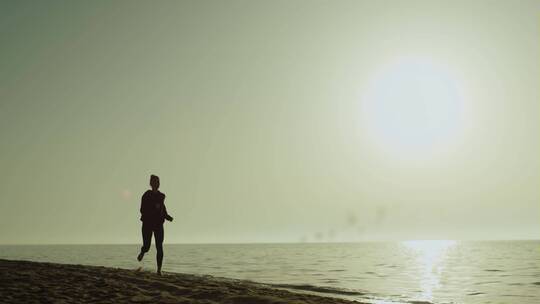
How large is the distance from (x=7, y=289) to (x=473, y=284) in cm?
2342

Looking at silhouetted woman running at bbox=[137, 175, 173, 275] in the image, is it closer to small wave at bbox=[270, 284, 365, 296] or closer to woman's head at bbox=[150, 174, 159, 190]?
woman's head at bbox=[150, 174, 159, 190]

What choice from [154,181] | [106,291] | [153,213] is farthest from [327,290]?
[106,291]

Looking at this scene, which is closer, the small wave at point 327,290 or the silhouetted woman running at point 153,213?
the silhouetted woman running at point 153,213

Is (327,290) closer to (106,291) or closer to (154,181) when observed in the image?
(154,181)

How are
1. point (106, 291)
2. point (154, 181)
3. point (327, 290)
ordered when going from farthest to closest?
1. point (327, 290)
2. point (154, 181)
3. point (106, 291)

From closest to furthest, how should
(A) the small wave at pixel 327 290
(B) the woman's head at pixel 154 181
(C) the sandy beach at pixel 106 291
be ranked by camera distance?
(C) the sandy beach at pixel 106 291, (B) the woman's head at pixel 154 181, (A) the small wave at pixel 327 290

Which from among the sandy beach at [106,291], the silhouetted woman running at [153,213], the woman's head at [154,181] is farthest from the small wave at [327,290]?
the woman's head at [154,181]

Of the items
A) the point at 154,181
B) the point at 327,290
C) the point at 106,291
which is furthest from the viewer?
the point at 327,290

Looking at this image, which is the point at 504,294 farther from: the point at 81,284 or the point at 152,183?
the point at 81,284

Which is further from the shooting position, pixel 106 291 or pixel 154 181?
pixel 154 181

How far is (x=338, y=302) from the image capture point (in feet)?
48.3

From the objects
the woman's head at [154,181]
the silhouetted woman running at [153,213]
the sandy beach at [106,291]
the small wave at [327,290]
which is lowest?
the small wave at [327,290]

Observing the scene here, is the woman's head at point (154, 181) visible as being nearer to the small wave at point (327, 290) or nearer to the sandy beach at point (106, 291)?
the sandy beach at point (106, 291)

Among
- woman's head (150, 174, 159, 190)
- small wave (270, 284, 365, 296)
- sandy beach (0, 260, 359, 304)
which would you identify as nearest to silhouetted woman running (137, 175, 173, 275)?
woman's head (150, 174, 159, 190)
